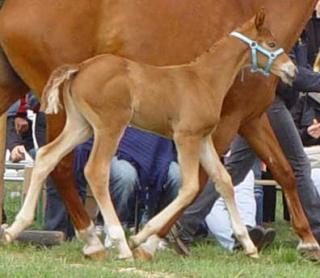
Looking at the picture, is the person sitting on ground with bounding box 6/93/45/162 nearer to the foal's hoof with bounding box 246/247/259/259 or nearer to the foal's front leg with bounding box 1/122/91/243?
the foal's front leg with bounding box 1/122/91/243

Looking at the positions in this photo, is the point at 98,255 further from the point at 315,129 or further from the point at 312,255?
the point at 315,129

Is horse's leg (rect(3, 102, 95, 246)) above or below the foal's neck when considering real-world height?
below


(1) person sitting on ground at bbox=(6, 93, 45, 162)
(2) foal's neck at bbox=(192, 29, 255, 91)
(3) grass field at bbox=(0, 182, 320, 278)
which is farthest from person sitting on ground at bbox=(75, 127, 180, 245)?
(2) foal's neck at bbox=(192, 29, 255, 91)

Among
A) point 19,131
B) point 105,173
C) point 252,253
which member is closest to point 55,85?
point 105,173

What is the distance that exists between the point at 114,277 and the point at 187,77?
5.59 ft

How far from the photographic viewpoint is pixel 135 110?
25.9 ft

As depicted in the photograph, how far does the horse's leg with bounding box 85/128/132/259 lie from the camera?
789cm

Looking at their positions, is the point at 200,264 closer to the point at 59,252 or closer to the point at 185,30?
the point at 59,252

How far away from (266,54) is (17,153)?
14.0 ft

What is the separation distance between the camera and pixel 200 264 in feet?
25.8

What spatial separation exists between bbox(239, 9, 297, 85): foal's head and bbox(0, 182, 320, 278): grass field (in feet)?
4.24

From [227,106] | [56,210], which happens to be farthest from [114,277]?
[56,210]

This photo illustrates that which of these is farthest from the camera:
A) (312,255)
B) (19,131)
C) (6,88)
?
(19,131)

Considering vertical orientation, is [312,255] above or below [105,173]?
below
